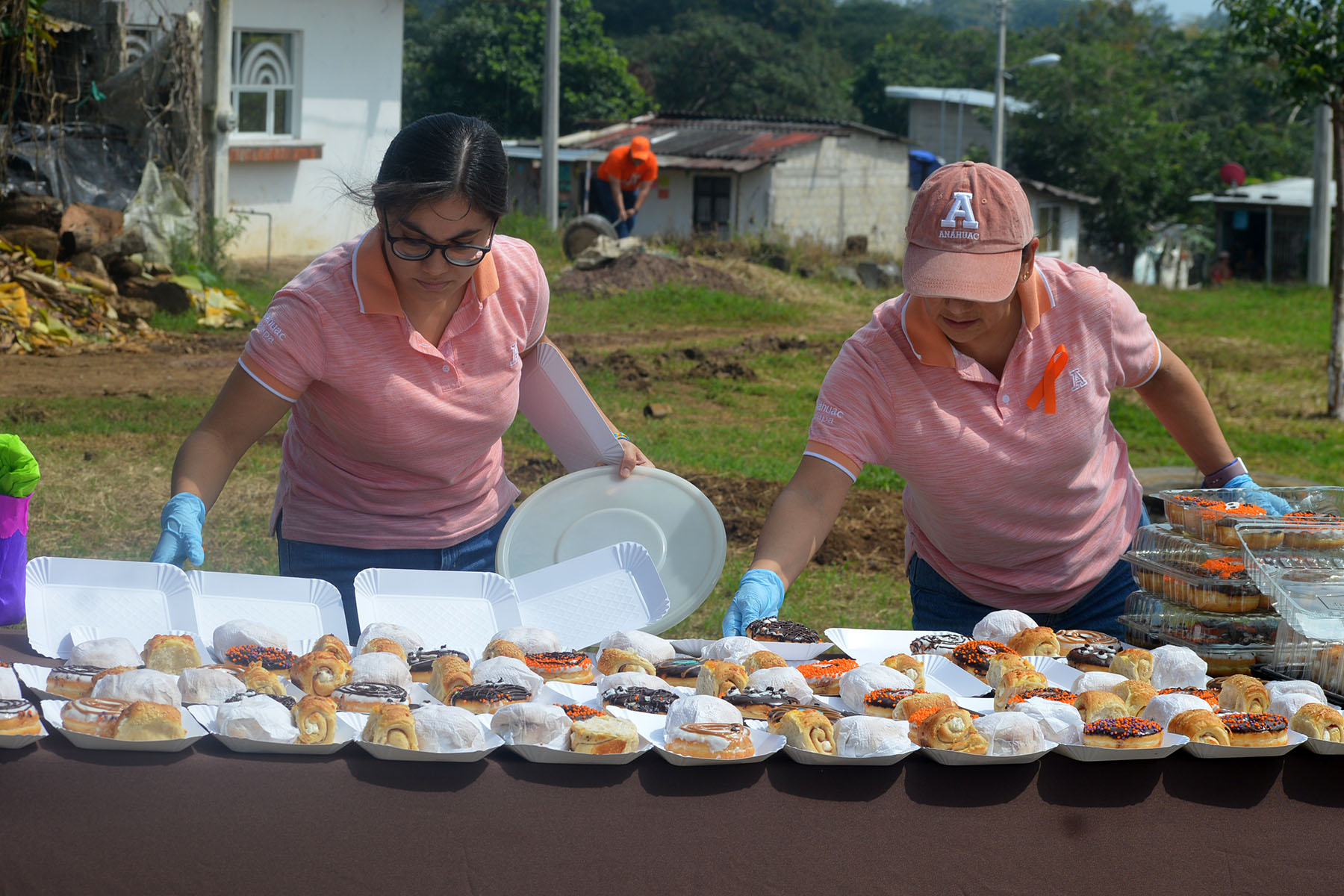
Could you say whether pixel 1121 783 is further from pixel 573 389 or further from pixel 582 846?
pixel 573 389

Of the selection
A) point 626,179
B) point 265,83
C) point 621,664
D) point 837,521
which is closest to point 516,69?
point 626,179

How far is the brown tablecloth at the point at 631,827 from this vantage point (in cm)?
150

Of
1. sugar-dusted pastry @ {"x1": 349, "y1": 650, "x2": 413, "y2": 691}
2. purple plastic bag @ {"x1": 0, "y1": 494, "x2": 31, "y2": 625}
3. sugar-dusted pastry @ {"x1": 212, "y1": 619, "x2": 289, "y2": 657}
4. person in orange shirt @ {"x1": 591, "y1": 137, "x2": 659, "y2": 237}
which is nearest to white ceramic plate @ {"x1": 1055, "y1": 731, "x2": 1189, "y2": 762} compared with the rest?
sugar-dusted pastry @ {"x1": 349, "y1": 650, "x2": 413, "y2": 691}

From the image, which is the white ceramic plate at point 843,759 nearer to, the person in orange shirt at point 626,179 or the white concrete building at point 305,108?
the white concrete building at point 305,108

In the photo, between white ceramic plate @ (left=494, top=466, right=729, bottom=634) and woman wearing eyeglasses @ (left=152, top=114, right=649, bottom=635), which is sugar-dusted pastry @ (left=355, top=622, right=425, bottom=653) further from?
white ceramic plate @ (left=494, top=466, right=729, bottom=634)

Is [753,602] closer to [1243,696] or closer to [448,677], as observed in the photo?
[448,677]

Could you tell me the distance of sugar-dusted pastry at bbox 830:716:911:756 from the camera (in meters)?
1.61

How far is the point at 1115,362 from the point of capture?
2.48 metres

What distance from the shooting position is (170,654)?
1.87m

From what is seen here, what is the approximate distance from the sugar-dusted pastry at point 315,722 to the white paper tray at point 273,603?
52 centimetres

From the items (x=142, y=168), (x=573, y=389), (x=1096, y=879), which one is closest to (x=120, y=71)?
(x=142, y=168)

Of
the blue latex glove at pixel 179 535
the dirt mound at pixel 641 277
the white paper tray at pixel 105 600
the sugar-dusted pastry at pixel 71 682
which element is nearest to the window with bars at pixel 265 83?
the dirt mound at pixel 641 277

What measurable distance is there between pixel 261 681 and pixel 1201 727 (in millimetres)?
1305

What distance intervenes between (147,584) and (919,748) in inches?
52.3
